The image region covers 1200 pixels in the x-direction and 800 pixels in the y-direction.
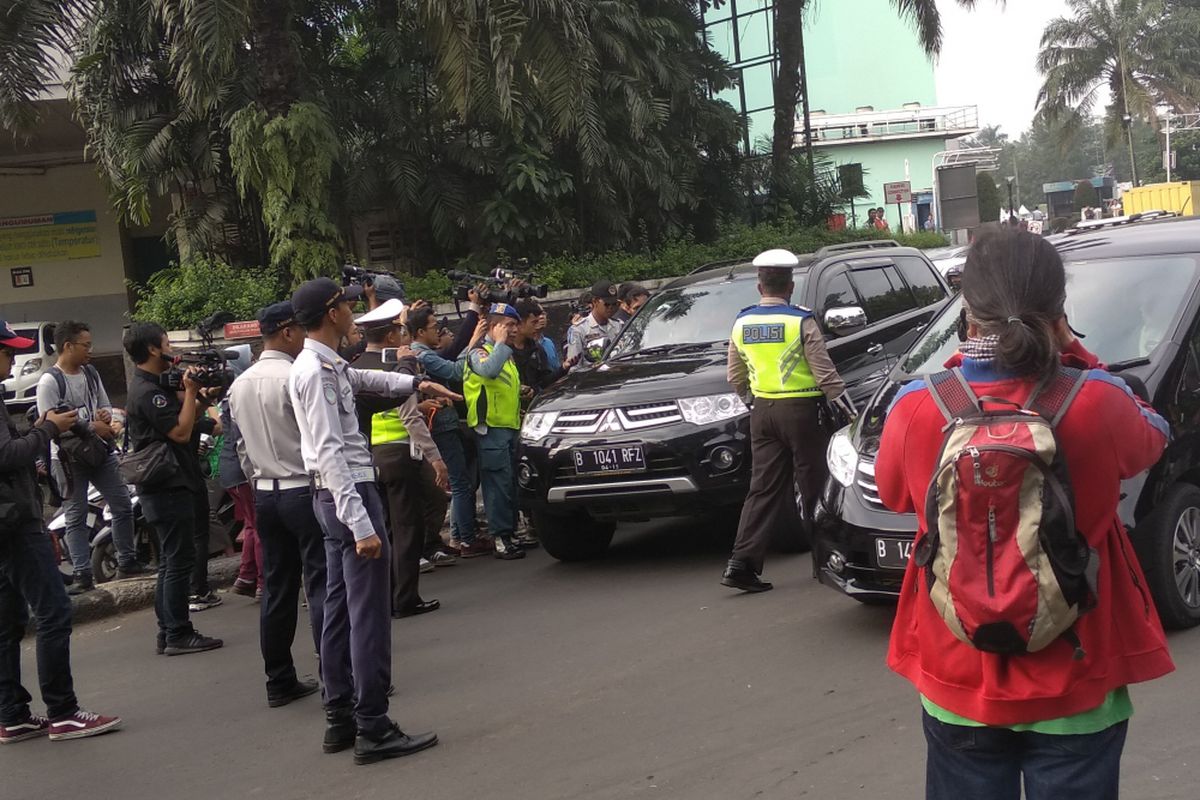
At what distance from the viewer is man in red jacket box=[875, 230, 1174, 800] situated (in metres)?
2.58

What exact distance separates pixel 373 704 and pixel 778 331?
310 cm

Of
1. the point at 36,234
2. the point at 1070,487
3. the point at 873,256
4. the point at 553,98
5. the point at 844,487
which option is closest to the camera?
the point at 1070,487

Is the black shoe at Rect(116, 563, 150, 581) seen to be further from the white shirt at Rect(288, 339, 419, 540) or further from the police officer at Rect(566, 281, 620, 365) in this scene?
the white shirt at Rect(288, 339, 419, 540)

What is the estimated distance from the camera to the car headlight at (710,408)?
26.7 feet

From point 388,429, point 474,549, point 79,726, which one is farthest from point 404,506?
point 79,726

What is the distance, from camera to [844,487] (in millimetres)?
6289

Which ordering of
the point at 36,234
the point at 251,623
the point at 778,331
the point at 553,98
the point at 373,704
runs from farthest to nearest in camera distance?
the point at 36,234
the point at 553,98
the point at 251,623
the point at 778,331
the point at 373,704

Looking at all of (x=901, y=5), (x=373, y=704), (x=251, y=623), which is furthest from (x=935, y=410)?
(x=901, y=5)

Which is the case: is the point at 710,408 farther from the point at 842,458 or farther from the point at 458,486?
the point at 458,486

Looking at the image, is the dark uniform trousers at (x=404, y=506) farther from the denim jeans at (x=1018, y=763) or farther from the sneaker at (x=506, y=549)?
the denim jeans at (x=1018, y=763)

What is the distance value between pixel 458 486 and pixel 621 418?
1798mm

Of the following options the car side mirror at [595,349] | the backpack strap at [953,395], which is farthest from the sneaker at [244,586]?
the backpack strap at [953,395]

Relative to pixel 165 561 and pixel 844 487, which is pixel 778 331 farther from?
pixel 165 561

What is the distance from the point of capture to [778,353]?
23.6ft
